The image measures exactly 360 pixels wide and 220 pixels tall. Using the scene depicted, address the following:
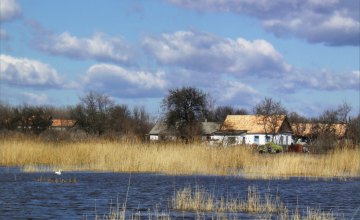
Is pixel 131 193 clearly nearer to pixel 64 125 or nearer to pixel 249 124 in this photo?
pixel 249 124

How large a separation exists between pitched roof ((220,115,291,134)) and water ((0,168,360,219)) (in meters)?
65.8

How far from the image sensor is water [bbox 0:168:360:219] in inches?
669

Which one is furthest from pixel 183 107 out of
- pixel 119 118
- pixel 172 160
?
pixel 172 160

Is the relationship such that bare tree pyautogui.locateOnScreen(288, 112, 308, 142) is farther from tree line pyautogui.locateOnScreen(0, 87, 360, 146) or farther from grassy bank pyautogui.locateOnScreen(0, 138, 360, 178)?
grassy bank pyautogui.locateOnScreen(0, 138, 360, 178)

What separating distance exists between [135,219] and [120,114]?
272 feet

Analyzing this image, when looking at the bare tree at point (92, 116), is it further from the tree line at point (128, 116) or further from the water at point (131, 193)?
the water at point (131, 193)

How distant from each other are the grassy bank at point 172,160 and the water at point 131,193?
4.27 feet

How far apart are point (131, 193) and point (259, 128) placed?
7741 centimetres

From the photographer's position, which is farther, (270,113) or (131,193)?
(270,113)

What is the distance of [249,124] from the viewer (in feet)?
327

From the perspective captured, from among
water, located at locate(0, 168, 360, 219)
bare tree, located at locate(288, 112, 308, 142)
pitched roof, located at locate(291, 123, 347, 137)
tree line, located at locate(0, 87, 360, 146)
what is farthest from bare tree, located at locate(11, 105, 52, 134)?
water, located at locate(0, 168, 360, 219)

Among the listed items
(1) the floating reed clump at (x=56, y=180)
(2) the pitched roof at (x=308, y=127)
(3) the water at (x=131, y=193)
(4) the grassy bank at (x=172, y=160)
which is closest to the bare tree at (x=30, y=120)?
(2) the pitched roof at (x=308, y=127)

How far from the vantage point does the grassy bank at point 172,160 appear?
29.3 metres

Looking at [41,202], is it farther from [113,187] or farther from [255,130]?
[255,130]
